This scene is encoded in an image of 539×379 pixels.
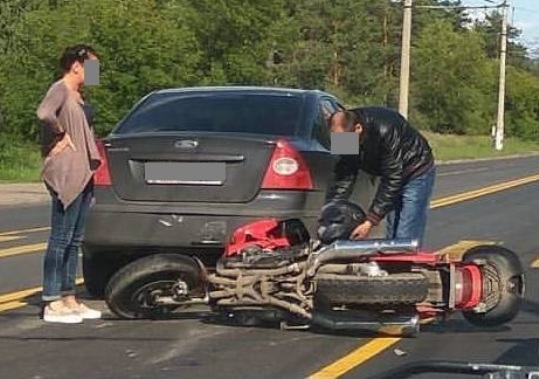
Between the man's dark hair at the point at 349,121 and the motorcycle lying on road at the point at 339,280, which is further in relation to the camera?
the man's dark hair at the point at 349,121

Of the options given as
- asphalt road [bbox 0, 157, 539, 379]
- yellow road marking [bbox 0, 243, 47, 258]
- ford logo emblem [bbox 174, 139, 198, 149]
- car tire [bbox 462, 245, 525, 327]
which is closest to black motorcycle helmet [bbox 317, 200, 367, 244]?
asphalt road [bbox 0, 157, 539, 379]

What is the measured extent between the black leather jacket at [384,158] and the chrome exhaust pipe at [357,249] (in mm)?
546

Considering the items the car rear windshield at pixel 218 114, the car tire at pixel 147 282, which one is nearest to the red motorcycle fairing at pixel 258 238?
the car tire at pixel 147 282

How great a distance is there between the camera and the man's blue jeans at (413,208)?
9078 millimetres

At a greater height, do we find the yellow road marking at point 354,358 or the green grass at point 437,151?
the yellow road marking at point 354,358

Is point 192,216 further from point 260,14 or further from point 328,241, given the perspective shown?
point 260,14

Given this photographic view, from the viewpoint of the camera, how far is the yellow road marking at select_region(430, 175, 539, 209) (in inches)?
917

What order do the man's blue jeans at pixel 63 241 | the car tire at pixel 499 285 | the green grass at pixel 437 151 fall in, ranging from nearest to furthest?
the car tire at pixel 499 285
the man's blue jeans at pixel 63 241
the green grass at pixel 437 151

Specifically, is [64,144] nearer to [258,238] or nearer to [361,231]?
[258,238]

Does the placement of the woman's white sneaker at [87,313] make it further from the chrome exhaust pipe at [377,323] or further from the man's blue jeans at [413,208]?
the man's blue jeans at [413,208]

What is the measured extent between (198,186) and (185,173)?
0.12 metres

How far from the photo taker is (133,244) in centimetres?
→ 914

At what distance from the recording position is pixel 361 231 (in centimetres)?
856

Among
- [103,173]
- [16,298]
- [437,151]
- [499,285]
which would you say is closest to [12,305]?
[16,298]
